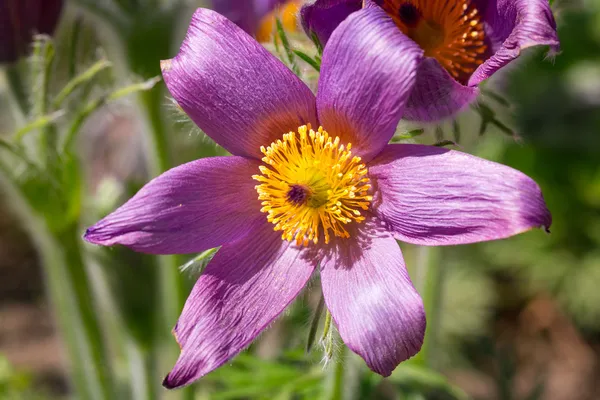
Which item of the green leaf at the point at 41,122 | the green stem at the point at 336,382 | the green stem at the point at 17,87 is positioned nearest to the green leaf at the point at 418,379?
the green stem at the point at 336,382

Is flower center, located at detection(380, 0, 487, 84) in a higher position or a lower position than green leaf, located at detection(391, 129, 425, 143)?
higher

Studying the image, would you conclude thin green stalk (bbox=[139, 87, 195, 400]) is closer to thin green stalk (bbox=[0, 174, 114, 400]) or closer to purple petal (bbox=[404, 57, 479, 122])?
thin green stalk (bbox=[0, 174, 114, 400])

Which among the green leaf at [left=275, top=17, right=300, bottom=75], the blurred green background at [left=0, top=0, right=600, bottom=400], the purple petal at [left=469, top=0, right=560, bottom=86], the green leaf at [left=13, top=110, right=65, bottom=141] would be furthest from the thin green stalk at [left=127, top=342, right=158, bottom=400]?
the purple petal at [left=469, top=0, right=560, bottom=86]

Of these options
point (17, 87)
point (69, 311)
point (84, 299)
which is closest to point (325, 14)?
point (17, 87)

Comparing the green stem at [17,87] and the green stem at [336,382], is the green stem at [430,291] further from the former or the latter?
the green stem at [17,87]

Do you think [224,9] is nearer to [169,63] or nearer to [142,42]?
[142,42]

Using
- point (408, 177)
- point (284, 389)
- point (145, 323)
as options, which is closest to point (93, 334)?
point (145, 323)
